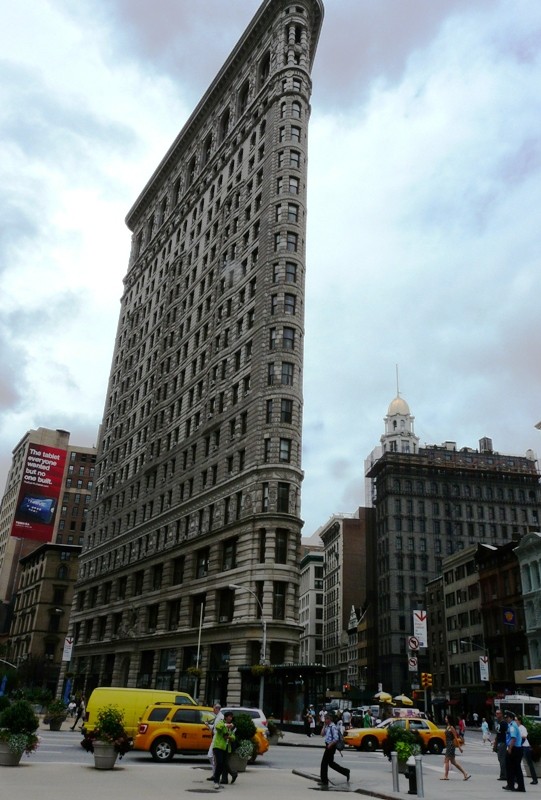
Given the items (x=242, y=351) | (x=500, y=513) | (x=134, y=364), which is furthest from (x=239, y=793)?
(x=500, y=513)

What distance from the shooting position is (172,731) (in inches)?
957

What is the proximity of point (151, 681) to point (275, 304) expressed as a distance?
36251mm

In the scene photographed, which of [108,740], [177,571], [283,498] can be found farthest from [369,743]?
[177,571]

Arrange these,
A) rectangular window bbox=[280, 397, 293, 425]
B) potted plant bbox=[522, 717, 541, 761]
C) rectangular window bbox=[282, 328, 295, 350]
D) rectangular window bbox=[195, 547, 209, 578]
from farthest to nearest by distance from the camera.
→ rectangular window bbox=[195, 547, 209, 578]
rectangular window bbox=[282, 328, 295, 350]
rectangular window bbox=[280, 397, 293, 425]
potted plant bbox=[522, 717, 541, 761]

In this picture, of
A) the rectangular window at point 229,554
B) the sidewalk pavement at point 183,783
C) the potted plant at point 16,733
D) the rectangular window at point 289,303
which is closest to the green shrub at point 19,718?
Answer: the potted plant at point 16,733

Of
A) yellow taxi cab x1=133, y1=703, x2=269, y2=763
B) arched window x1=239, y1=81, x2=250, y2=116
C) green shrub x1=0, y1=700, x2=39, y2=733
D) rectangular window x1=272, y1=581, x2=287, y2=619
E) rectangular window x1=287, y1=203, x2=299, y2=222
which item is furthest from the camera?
arched window x1=239, y1=81, x2=250, y2=116

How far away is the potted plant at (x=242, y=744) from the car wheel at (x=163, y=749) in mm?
3865

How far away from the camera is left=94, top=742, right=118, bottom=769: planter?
2027cm

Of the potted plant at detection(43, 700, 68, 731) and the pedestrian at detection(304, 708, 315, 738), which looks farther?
the pedestrian at detection(304, 708, 315, 738)

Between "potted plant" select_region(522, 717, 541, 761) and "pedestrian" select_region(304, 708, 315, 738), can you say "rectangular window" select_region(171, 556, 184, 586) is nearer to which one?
"pedestrian" select_region(304, 708, 315, 738)

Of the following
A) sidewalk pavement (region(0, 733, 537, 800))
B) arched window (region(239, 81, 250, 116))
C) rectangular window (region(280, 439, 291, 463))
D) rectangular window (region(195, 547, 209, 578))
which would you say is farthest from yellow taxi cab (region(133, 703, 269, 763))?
arched window (region(239, 81, 250, 116))

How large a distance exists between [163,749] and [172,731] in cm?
64

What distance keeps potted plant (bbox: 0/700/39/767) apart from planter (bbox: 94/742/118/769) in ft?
6.29

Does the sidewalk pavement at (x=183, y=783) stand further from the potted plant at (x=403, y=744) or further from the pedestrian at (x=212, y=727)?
the potted plant at (x=403, y=744)
